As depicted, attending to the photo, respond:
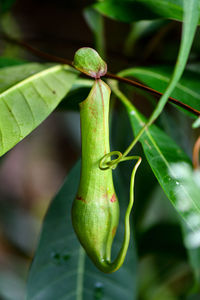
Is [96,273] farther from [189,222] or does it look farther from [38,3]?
[38,3]

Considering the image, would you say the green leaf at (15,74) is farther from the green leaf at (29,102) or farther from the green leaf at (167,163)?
the green leaf at (167,163)

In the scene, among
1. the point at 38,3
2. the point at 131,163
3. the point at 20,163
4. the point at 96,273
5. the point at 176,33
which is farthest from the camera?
the point at 20,163

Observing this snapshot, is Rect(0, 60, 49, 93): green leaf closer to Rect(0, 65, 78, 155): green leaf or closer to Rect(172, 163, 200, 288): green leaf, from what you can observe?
Rect(0, 65, 78, 155): green leaf

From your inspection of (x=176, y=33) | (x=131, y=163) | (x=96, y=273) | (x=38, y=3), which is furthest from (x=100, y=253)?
(x=38, y=3)

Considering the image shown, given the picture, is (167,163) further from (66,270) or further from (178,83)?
(66,270)

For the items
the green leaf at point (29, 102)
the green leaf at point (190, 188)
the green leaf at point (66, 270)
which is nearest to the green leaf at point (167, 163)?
the green leaf at point (190, 188)

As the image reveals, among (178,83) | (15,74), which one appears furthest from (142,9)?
(15,74)
